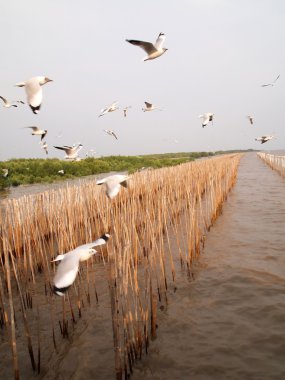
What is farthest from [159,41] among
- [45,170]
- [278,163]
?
[278,163]

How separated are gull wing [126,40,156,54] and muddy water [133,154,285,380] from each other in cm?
313

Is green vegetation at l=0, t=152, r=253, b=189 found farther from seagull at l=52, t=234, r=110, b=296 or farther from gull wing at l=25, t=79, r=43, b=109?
seagull at l=52, t=234, r=110, b=296

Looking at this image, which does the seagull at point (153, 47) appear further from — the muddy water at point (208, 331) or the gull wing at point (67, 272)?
the muddy water at point (208, 331)

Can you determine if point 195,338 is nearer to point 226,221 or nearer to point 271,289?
A: point 271,289

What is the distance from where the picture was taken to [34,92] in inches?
135

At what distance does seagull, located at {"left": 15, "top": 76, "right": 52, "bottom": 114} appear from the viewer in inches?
132

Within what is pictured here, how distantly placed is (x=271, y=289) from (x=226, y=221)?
3753mm

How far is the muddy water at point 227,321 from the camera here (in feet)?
8.36

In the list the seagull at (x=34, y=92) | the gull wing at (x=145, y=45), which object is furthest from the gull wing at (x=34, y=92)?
the gull wing at (x=145, y=45)

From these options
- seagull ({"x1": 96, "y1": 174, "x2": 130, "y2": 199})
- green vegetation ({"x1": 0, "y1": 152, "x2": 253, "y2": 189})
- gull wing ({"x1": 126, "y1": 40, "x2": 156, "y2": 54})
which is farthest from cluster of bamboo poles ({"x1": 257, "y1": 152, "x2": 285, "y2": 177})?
seagull ({"x1": 96, "y1": 174, "x2": 130, "y2": 199})

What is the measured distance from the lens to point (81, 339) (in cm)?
299

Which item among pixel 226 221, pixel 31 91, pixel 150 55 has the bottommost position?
pixel 226 221

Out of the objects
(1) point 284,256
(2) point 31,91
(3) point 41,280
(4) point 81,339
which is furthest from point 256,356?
(2) point 31,91

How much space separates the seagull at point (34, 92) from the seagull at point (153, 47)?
134 cm
